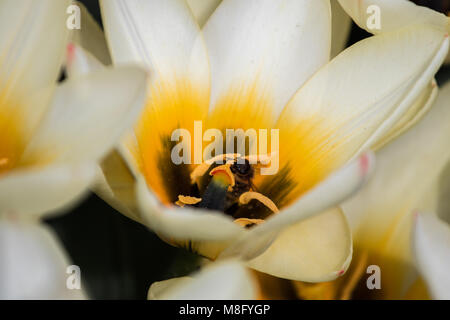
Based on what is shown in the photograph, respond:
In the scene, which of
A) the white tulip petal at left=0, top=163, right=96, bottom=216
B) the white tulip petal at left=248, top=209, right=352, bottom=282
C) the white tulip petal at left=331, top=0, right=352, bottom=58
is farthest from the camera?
the white tulip petal at left=331, top=0, right=352, bottom=58

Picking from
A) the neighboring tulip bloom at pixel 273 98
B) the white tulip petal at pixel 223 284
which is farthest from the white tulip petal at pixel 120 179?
the white tulip petal at pixel 223 284

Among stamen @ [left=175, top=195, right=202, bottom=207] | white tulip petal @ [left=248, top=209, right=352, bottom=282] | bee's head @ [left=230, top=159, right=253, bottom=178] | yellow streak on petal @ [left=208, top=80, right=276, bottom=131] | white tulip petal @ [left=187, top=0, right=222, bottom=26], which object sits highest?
white tulip petal @ [left=187, top=0, right=222, bottom=26]

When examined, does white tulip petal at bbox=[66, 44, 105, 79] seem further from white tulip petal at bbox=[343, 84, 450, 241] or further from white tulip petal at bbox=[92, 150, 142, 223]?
white tulip petal at bbox=[343, 84, 450, 241]

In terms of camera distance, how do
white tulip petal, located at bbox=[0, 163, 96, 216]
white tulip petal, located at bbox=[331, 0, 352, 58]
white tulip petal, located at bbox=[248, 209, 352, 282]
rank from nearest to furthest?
white tulip petal, located at bbox=[0, 163, 96, 216], white tulip petal, located at bbox=[248, 209, 352, 282], white tulip petal, located at bbox=[331, 0, 352, 58]

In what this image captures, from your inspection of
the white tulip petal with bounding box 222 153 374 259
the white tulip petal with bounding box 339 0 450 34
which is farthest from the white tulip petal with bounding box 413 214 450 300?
the white tulip petal with bounding box 339 0 450 34

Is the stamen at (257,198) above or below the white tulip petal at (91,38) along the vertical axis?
below

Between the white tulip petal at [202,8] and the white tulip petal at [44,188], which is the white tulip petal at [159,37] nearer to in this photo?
the white tulip petal at [202,8]

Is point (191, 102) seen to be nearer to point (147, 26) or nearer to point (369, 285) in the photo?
point (147, 26)
